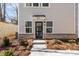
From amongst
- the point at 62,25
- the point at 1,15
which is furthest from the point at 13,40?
the point at 62,25

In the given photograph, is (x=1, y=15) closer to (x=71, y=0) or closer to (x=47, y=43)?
(x=47, y=43)

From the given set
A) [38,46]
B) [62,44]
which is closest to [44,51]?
[38,46]

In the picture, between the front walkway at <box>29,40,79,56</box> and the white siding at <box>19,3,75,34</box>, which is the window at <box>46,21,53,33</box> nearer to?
the white siding at <box>19,3,75,34</box>

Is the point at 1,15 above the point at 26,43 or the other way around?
above

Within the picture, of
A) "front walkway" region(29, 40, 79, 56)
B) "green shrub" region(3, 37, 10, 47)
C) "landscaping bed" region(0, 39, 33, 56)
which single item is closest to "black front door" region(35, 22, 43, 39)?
"front walkway" region(29, 40, 79, 56)

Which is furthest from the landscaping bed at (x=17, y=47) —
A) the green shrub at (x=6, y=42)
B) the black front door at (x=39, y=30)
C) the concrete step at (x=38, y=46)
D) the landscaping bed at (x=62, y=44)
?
the landscaping bed at (x=62, y=44)

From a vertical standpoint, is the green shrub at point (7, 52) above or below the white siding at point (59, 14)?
below

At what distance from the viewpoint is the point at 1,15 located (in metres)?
6.73

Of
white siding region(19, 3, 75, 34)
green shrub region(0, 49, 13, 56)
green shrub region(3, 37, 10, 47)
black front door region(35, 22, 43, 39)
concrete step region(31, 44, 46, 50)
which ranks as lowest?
green shrub region(0, 49, 13, 56)

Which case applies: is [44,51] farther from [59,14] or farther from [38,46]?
[59,14]

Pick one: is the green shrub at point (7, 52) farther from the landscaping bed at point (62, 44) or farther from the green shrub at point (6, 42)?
the landscaping bed at point (62, 44)

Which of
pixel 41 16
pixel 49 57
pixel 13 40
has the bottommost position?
pixel 49 57

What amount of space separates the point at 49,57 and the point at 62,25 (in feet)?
2.83

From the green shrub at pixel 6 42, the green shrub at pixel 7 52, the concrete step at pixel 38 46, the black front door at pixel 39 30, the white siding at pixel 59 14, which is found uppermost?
the white siding at pixel 59 14
